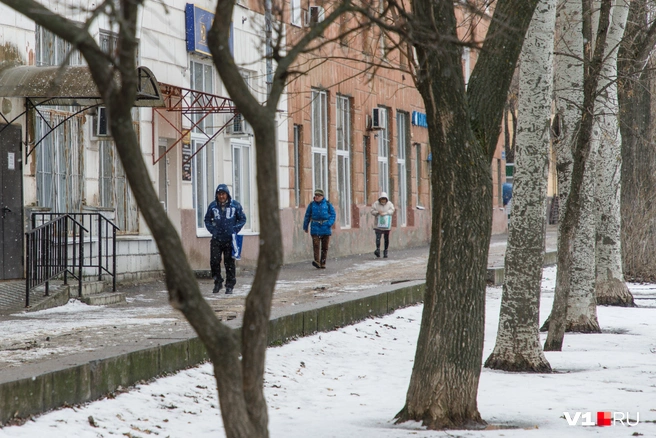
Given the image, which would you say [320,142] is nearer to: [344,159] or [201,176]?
[344,159]

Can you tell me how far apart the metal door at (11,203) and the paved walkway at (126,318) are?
39.7 inches

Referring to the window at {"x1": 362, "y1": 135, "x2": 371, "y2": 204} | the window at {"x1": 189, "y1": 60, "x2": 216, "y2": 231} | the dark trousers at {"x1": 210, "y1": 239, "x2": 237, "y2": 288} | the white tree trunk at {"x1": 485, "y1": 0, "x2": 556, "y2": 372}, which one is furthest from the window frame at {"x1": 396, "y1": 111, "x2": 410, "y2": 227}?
the white tree trunk at {"x1": 485, "y1": 0, "x2": 556, "y2": 372}

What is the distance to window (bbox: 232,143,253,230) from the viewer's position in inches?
874

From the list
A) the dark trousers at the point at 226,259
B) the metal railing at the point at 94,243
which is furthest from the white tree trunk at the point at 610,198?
the metal railing at the point at 94,243

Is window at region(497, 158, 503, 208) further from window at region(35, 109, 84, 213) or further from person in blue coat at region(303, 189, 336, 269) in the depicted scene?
window at region(35, 109, 84, 213)

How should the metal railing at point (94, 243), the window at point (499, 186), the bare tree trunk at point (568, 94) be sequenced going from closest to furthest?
the bare tree trunk at point (568, 94) < the metal railing at point (94, 243) < the window at point (499, 186)

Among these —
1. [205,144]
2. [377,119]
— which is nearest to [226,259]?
[205,144]

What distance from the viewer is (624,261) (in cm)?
2208

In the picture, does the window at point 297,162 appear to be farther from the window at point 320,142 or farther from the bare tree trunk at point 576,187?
the bare tree trunk at point 576,187

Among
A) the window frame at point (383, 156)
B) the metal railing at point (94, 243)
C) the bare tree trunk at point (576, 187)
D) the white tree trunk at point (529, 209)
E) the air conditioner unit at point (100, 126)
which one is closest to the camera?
the white tree trunk at point (529, 209)

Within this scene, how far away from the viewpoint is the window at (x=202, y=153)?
791 inches

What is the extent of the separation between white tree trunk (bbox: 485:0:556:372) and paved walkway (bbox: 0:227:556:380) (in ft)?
8.92

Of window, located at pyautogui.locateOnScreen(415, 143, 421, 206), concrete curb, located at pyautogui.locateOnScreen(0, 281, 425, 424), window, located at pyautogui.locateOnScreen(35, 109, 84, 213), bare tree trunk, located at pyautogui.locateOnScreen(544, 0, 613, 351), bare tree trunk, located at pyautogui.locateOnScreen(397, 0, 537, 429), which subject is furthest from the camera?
window, located at pyautogui.locateOnScreen(415, 143, 421, 206)

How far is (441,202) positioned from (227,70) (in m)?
3.28
